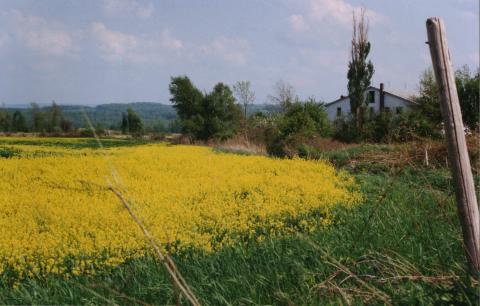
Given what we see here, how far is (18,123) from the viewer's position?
17.9 meters

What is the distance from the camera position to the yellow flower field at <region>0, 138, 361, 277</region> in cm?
515

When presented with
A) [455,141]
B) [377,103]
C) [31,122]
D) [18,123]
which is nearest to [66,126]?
[31,122]

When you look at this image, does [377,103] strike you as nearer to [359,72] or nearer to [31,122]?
[359,72]

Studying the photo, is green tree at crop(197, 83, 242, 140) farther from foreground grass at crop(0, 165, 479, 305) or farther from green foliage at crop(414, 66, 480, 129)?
foreground grass at crop(0, 165, 479, 305)

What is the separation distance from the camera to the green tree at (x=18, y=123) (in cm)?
1764

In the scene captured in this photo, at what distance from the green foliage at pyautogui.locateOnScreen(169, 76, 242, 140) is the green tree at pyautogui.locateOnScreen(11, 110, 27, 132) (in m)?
11.5

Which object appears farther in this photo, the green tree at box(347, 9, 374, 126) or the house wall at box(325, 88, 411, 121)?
the house wall at box(325, 88, 411, 121)

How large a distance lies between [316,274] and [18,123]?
55.8 ft

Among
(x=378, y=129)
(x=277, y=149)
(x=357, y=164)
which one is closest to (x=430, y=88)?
(x=378, y=129)

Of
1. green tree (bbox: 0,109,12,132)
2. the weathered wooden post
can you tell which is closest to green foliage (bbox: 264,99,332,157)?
green tree (bbox: 0,109,12,132)

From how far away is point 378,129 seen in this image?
22719 millimetres

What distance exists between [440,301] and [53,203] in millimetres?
6324

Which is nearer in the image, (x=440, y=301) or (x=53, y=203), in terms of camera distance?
(x=440, y=301)

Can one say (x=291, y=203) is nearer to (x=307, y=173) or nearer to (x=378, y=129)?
(x=307, y=173)
